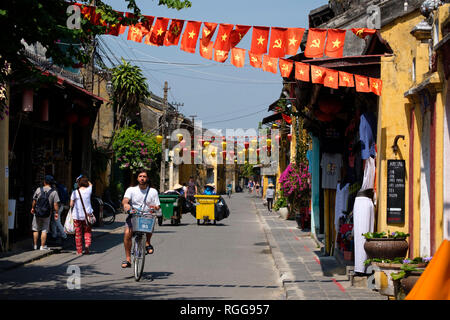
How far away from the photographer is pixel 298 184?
24.7 meters

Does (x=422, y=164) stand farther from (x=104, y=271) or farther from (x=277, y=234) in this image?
(x=277, y=234)

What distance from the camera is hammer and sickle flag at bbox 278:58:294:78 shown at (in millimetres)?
10898

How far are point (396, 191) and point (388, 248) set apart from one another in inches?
47.8

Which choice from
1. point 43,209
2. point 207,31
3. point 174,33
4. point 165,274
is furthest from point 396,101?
point 43,209

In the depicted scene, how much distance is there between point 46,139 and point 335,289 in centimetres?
1314

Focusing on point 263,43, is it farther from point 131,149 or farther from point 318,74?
point 131,149

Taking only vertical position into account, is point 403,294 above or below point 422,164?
below

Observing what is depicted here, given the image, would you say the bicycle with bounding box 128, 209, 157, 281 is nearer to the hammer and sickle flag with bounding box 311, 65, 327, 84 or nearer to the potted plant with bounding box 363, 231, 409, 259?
the hammer and sickle flag with bounding box 311, 65, 327, 84

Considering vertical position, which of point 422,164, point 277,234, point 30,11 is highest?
point 30,11

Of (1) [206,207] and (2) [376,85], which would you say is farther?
(1) [206,207]

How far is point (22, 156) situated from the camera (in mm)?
18859

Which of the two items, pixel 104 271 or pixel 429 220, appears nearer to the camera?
pixel 429 220

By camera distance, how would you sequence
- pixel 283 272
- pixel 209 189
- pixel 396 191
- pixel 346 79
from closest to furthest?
pixel 396 191 < pixel 346 79 < pixel 283 272 < pixel 209 189
